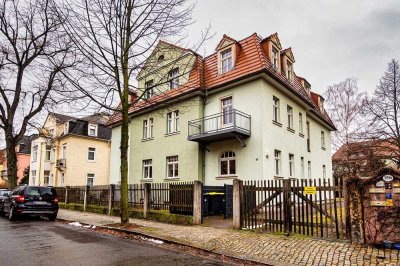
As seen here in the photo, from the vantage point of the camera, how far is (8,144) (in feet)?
71.9

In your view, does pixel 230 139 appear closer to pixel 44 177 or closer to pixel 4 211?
pixel 4 211

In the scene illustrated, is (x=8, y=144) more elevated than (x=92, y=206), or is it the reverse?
(x=8, y=144)

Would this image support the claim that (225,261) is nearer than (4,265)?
No

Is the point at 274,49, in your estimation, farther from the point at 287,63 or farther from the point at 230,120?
the point at 230,120

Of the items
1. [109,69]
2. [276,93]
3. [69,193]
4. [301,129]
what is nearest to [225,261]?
[109,69]

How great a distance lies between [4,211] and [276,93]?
54.6 ft

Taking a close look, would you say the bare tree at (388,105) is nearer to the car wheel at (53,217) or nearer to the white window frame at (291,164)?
the white window frame at (291,164)

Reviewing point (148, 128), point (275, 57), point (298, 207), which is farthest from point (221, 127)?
point (298, 207)

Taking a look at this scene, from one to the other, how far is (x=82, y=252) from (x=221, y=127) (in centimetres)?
1101

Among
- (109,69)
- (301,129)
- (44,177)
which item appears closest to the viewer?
(109,69)

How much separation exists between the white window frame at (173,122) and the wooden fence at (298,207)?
10.7 m

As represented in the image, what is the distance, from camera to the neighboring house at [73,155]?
34.6 m

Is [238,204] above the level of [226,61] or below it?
below

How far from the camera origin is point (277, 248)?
754cm
